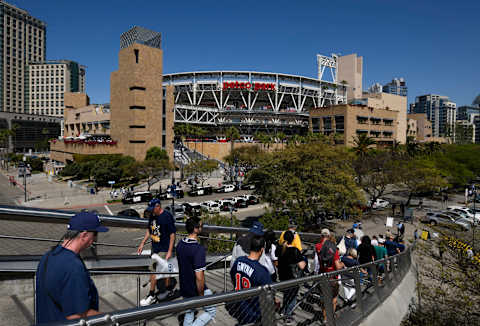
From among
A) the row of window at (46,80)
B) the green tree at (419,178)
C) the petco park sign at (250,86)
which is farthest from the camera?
the row of window at (46,80)

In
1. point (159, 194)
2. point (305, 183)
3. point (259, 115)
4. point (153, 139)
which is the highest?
point (259, 115)

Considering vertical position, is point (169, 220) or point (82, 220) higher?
point (82, 220)

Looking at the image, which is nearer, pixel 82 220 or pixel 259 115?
pixel 82 220

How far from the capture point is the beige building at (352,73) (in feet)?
388

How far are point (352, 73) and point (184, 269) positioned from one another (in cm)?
12750

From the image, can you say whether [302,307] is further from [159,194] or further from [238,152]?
[238,152]

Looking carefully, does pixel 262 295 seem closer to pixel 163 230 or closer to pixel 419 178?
pixel 163 230

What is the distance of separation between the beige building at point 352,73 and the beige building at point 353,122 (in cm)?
2815

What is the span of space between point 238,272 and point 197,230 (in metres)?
0.94

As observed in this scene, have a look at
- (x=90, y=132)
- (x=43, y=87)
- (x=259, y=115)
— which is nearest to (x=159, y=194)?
(x=90, y=132)

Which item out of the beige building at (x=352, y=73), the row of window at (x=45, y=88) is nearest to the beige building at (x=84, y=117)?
the row of window at (x=45, y=88)

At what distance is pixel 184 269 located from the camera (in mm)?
4488

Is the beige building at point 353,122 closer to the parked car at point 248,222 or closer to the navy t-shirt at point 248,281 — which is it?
the parked car at point 248,222

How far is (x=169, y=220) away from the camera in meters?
6.08
